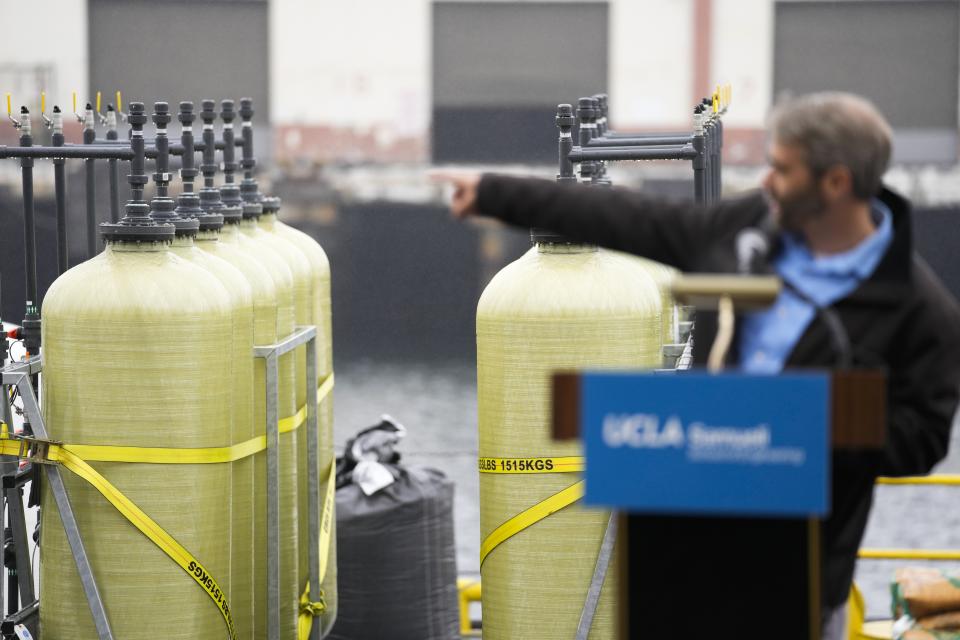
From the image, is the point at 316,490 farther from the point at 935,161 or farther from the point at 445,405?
the point at 935,161

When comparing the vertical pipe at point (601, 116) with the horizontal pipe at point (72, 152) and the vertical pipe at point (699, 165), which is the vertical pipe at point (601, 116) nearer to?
the vertical pipe at point (699, 165)

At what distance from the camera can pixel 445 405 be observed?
1269 cm

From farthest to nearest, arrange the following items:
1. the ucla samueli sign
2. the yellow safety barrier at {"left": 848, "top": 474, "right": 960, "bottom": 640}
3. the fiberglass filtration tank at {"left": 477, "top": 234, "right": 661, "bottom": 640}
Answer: the yellow safety barrier at {"left": 848, "top": 474, "right": 960, "bottom": 640} < the fiberglass filtration tank at {"left": 477, "top": 234, "right": 661, "bottom": 640} < the ucla samueli sign

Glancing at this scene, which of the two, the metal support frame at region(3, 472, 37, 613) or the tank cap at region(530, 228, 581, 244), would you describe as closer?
the metal support frame at region(3, 472, 37, 613)

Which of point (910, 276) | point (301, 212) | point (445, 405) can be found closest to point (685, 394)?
point (910, 276)

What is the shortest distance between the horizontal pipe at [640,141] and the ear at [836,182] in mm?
1603

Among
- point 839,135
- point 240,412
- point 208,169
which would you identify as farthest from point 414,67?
point 839,135

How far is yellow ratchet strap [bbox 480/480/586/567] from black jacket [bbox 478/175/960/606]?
4.18 ft

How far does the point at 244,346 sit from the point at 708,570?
1579 mm

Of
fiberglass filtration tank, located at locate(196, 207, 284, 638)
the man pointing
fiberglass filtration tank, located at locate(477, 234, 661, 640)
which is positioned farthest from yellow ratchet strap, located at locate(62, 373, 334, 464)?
the man pointing

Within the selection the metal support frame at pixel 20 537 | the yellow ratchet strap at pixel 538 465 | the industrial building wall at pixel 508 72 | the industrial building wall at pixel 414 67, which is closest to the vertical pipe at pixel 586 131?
the yellow ratchet strap at pixel 538 465

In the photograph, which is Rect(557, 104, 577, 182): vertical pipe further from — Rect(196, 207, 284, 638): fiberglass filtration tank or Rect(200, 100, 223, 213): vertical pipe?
Rect(200, 100, 223, 213): vertical pipe

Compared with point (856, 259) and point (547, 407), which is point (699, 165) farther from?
point (856, 259)

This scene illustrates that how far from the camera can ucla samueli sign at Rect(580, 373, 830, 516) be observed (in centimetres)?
193
